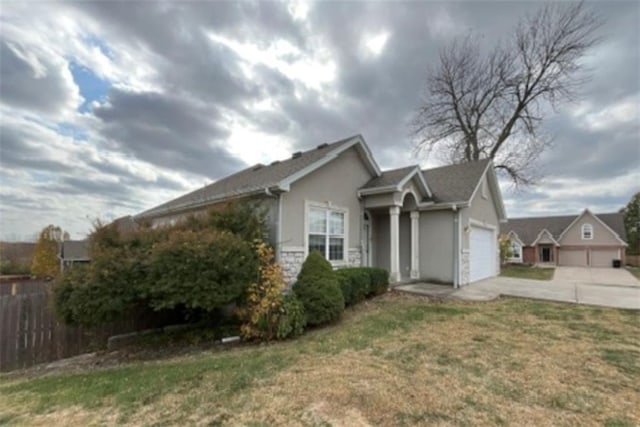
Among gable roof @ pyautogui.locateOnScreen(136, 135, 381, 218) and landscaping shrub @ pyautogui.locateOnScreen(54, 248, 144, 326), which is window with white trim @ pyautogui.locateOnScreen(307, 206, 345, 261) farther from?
landscaping shrub @ pyautogui.locateOnScreen(54, 248, 144, 326)

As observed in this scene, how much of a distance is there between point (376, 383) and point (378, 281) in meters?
6.58

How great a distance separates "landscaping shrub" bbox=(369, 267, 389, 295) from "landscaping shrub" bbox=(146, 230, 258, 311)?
5003 millimetres

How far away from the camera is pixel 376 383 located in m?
4.32

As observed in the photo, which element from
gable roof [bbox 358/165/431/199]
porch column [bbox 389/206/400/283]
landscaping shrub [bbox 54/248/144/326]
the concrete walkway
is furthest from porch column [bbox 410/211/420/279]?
landscaping shrub [bbox 54/248/144/326]

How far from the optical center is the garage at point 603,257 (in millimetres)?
32719

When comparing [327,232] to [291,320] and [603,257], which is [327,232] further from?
[603,257]

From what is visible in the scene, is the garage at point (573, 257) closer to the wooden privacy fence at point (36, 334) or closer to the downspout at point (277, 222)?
the downspout at point (277, 222)

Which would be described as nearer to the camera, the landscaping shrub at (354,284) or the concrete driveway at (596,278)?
the landscaping shrub at (354,284)

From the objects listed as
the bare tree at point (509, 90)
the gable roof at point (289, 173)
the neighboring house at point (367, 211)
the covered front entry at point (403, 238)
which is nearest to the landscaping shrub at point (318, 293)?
the neighboring house at point (367, 211)

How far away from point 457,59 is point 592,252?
1050 inches

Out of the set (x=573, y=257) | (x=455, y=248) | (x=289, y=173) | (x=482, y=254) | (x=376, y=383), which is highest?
(x=289, y=173)

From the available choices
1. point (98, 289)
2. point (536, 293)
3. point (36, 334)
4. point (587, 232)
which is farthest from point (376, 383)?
point (587, 232)

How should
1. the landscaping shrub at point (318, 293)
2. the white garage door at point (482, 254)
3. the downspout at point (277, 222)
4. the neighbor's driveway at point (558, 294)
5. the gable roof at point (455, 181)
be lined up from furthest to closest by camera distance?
1. the white garage door at point (482, 254)
2. the gable roof at point (455, 181)
3. the neighbor's driveway at point (558, 294)
4. the downspout at point (277, 222)
5. the landscaping shrub at point (318, 293)

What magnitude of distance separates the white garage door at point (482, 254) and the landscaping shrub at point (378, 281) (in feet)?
16.9
